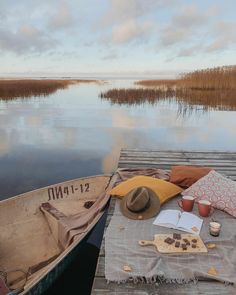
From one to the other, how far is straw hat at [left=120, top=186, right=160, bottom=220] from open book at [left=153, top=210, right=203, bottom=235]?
0.09m

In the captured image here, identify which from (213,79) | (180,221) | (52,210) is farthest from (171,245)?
(213,79)

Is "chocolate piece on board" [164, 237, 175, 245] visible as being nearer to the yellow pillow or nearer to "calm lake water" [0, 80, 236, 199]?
the yellow pillow

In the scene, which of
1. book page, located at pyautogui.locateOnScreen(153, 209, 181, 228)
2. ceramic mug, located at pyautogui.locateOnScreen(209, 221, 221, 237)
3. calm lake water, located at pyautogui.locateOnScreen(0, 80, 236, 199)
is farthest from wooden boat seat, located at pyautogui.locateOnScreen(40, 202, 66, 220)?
calm lake water, located at pyautogui.locateOnScreen(0, 80, 236, 199)

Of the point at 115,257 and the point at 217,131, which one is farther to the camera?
the point at 217,131

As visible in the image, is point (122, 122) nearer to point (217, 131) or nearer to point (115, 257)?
point (217, 131)

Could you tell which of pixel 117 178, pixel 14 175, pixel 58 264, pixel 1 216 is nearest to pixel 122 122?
pixel 14 175

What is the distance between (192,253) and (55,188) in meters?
2.27

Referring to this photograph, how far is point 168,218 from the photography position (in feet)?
9.00

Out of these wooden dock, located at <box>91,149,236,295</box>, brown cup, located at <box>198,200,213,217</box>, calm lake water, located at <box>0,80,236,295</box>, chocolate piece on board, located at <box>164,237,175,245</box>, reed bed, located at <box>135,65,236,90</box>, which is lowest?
calm lake water, located at <box>0,80,236,295</box>

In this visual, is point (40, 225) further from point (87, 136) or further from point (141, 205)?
point (87, 136)

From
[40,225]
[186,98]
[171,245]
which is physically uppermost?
[186,98]

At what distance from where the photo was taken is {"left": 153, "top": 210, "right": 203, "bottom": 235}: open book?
2.60 meters

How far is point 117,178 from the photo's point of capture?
13.4 ft

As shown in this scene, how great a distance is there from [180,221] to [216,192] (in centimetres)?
67
